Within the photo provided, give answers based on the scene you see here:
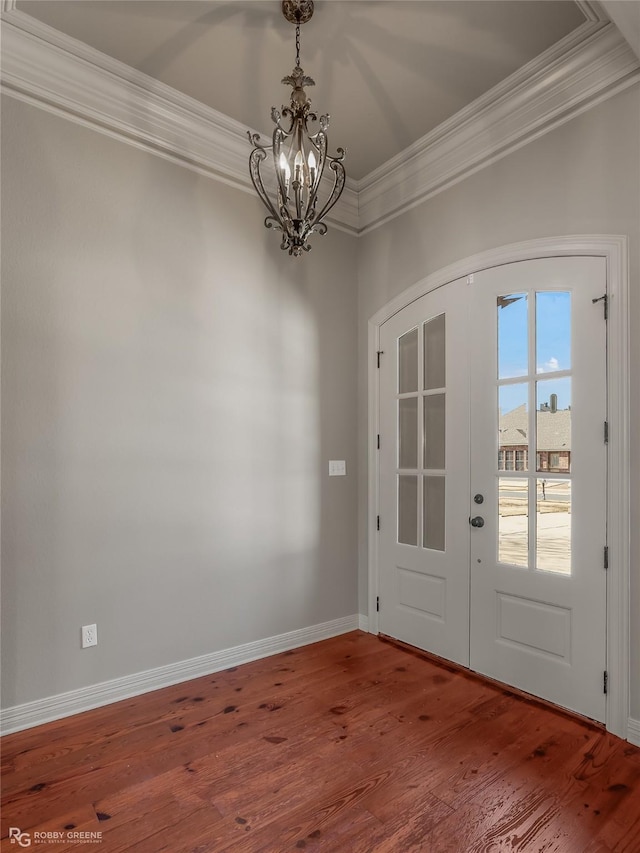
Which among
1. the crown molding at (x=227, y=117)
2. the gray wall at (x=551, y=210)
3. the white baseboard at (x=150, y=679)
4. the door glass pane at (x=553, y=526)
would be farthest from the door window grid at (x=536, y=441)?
the white baseboard at (x=150, y=679)

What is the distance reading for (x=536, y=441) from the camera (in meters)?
2.49

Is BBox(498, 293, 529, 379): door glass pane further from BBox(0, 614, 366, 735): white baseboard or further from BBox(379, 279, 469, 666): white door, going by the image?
BBox(0, 614, 366, 735): white baseboard

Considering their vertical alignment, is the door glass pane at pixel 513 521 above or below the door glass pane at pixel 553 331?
below

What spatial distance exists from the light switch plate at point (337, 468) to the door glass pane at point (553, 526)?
134cm

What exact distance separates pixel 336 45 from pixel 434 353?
1638 millimetres

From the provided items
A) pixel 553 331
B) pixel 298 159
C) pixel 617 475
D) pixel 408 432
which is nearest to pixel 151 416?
pixel 298 159

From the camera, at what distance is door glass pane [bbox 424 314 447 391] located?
2965 millimetres

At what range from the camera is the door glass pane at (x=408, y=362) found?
10.3 feet

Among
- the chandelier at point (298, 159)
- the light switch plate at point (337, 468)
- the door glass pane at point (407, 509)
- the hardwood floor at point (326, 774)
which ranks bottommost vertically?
the hardwood floor at point (326, 774)

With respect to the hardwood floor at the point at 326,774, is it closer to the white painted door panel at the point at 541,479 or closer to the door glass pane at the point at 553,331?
the white painted door panel at the point at 541,479

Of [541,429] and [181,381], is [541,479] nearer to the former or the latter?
[541,429]

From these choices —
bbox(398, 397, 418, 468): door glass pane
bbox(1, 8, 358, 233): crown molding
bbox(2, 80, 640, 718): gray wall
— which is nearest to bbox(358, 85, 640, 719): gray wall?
bbox(2, 80, 640, 718): gray wall

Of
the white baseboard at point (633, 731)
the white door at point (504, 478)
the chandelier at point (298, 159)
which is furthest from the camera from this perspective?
the white door at point (504, 478)

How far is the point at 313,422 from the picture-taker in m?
3.28
